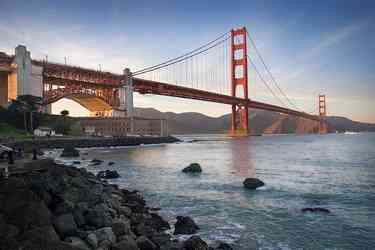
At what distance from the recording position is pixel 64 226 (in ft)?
20.5

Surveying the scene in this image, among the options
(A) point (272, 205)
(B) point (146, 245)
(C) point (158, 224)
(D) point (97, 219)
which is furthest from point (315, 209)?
(D) point (97, 219)

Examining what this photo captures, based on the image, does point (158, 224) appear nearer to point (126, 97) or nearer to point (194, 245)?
point (194, 245)

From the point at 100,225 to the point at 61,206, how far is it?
1051mm

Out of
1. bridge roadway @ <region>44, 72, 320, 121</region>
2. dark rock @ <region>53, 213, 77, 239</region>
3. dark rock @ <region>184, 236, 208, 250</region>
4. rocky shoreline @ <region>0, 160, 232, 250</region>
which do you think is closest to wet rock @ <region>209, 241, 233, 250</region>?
rocky shoreline @ <region>0, 160, 232, 250</region>

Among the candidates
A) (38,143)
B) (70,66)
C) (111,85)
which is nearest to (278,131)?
(111,85)

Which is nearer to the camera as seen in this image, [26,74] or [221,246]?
[221,246]

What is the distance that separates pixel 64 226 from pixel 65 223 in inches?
3.9

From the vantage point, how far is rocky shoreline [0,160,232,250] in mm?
5000

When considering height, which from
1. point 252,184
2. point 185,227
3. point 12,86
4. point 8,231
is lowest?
point 185,227

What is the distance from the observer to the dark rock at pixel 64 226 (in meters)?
6.13

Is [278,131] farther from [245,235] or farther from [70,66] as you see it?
[245,235]

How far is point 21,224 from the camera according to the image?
558 cm

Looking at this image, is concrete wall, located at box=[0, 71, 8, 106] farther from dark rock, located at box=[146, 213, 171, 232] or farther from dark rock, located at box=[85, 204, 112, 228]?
dark rock, located at box=[85, 204, 112, 228]

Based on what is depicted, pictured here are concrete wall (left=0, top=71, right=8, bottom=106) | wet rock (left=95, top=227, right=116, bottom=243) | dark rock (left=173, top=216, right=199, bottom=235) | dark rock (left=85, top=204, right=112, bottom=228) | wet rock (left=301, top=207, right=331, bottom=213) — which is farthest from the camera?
concrete wall (left=0, top=71, right=8, bottom=106)
